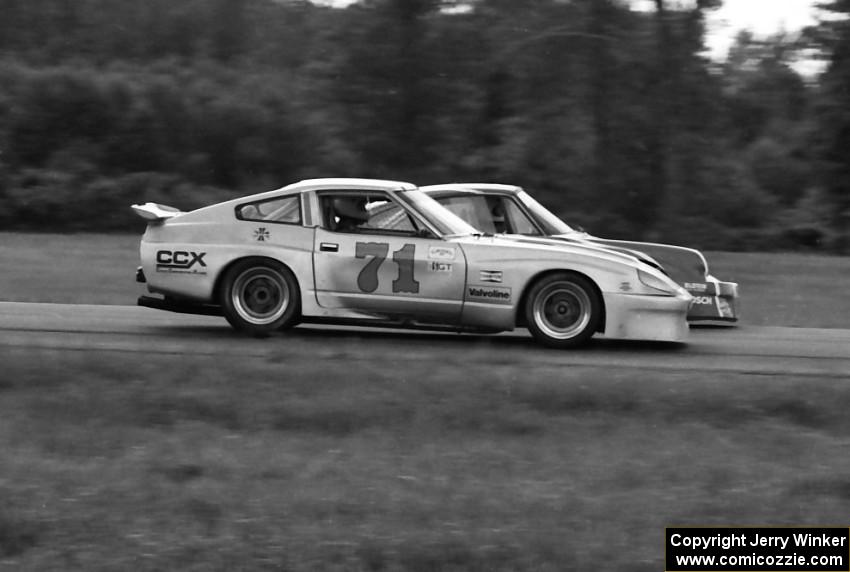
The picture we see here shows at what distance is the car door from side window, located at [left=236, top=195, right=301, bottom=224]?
0.28 metres

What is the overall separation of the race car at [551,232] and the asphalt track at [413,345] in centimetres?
27

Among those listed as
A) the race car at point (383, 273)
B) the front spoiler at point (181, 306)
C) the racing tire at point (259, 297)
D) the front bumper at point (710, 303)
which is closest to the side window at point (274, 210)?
the race car at point (383, 273)

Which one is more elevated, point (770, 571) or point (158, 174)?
point (158, 174)

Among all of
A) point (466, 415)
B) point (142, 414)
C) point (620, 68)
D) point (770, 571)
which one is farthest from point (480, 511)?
point (620, 68)

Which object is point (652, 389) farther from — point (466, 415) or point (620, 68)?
point (620, 68)

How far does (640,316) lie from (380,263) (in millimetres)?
2096

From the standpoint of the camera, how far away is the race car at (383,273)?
9.88m

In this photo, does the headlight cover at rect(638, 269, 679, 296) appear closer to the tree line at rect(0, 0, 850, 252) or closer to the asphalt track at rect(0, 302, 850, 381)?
the asphalt track at rect(0, 302, 850, 381)

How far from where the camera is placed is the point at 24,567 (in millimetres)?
4793

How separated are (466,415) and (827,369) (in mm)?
3347

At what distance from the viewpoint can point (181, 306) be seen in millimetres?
10492

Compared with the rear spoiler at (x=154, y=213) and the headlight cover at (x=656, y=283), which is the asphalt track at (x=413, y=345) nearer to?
the headlight cover at (x=656, y=283)

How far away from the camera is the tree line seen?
26.3 metres

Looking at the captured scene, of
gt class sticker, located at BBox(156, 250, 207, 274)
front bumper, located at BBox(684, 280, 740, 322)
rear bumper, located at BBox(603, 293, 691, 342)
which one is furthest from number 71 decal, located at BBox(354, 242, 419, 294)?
front bumper, located at BBox(684, 280, 740, 322)
